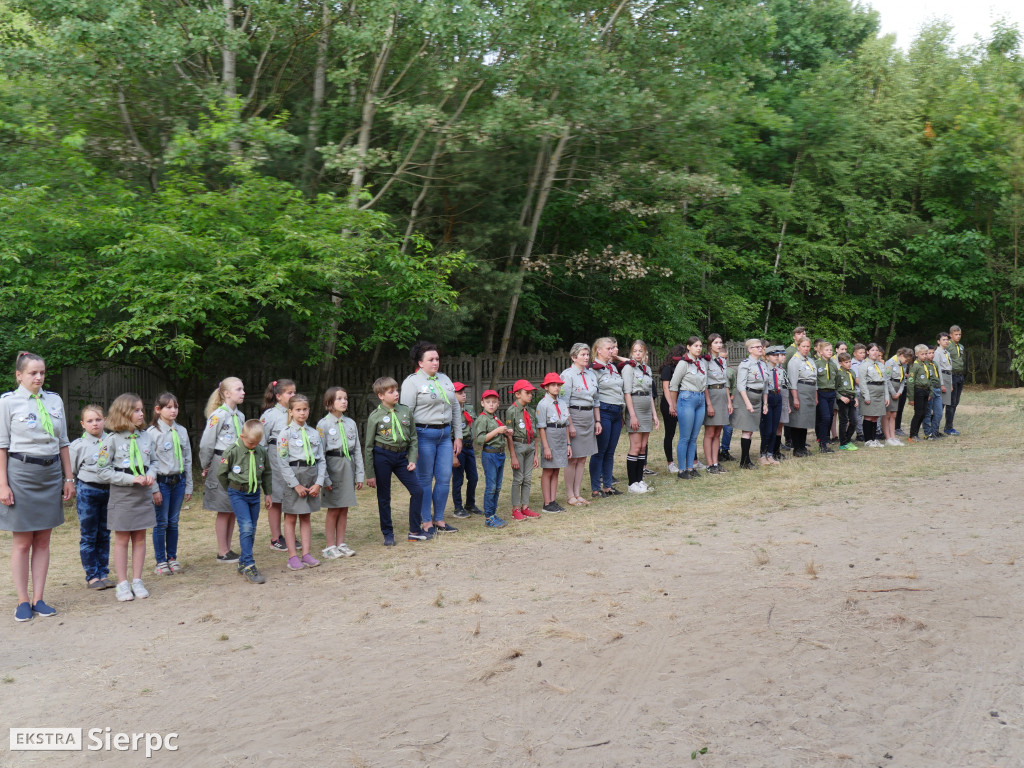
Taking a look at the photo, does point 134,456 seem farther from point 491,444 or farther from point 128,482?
point 491,444

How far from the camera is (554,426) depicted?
378 inches

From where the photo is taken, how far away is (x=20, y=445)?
6145 mm

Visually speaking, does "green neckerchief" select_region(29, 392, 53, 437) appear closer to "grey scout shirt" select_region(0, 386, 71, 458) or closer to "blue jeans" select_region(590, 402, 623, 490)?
"grey scout shirt" select_region(0, 386, 71, 458)

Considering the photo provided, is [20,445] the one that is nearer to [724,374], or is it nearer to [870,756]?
[870,756]

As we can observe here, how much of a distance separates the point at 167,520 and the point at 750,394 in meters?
7.74

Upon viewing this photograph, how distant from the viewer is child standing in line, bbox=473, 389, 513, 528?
30.1 feet

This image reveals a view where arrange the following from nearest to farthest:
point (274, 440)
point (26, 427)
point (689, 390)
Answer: point (26, 427)
point (274, 440)
point (689, 390)

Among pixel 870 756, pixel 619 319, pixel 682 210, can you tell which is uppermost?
pixel 682 210

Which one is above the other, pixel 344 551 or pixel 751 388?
pixel 751 388

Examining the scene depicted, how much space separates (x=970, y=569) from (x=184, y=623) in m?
5.67

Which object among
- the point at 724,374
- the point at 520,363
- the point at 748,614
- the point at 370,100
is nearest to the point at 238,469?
the point at 748,614

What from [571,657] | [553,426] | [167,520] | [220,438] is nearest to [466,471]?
[553,426]

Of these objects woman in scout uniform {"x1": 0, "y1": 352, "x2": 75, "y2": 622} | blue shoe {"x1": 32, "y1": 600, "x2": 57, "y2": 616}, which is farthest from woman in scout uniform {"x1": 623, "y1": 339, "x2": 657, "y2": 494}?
blue shoe {"x1": 32, "y1": 600, "x2": 57, "y2": 616}

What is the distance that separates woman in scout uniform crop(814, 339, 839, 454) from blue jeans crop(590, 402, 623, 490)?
3.95 meters
